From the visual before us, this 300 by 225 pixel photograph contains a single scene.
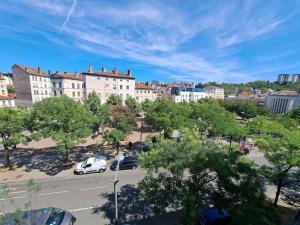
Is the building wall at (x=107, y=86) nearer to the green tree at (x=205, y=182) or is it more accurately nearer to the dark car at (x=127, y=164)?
the dark car at (x=127, y=164)

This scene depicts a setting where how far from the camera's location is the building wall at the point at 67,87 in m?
55.5

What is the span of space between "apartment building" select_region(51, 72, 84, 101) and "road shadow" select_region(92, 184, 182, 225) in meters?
47.9

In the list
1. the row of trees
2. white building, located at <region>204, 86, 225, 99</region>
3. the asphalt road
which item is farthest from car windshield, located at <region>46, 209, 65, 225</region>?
white building, located at <region>204, 86, 225, 99</region>

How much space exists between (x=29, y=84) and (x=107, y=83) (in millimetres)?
24024

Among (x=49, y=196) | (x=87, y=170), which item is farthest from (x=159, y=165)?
(x=87, y=170)

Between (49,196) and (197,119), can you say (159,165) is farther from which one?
(197,119)

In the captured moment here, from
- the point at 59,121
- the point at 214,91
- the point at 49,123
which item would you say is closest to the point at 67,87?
the point at 49,123

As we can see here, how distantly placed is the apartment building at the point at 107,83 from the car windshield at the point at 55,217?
48109 millimetres

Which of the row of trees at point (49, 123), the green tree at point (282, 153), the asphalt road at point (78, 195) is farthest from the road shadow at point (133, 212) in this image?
the green tree at point (282, 153)

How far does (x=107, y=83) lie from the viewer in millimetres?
59125

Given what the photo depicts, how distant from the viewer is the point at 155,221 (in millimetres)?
13133

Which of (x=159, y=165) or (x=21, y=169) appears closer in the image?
(x=159, y=165)

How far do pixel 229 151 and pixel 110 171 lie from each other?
51.2ft

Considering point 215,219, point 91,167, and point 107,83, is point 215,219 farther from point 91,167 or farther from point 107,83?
point 107,83
